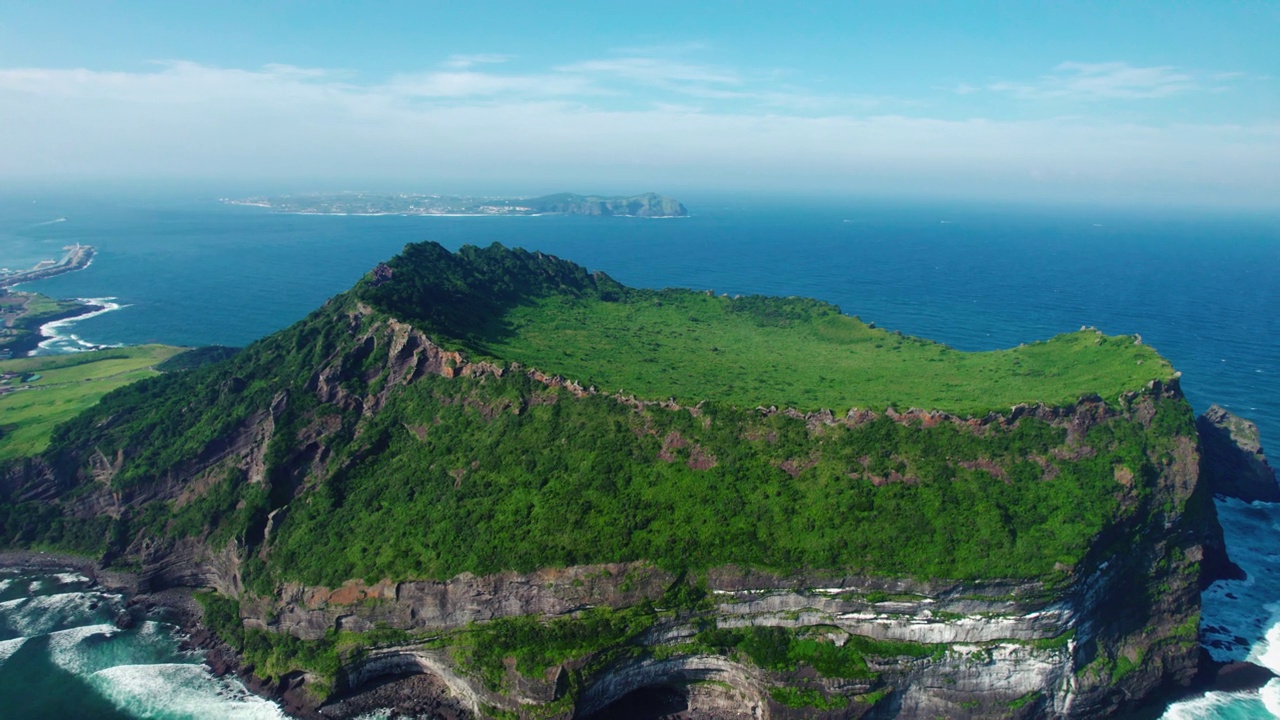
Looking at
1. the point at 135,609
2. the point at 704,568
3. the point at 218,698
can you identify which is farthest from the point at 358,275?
the point at 704,568

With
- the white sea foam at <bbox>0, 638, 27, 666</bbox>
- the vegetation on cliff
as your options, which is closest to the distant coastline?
the vegetation on cliff

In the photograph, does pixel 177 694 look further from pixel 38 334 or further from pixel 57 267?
pixel 57 267

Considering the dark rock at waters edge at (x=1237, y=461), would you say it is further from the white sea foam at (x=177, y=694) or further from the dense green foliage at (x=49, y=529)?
the dense green foliage at (x=49, y=529)

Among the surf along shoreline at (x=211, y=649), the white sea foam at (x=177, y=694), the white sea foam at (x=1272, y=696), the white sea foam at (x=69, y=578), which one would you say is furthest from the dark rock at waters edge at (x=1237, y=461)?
the white sea foam at (x=69, y=578)

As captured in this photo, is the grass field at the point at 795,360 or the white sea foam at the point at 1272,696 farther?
the grass field at the point at 795,360

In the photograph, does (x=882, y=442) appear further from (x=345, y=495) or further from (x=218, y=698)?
(x=218, y=698)

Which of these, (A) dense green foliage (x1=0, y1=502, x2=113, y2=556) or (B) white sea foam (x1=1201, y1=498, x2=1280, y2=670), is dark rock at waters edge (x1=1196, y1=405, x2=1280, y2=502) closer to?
(B) white sea foam (x1=1201, y1=498, x2=1280, y2=670)

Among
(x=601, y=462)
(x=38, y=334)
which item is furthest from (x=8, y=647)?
(x=38, y=334)
